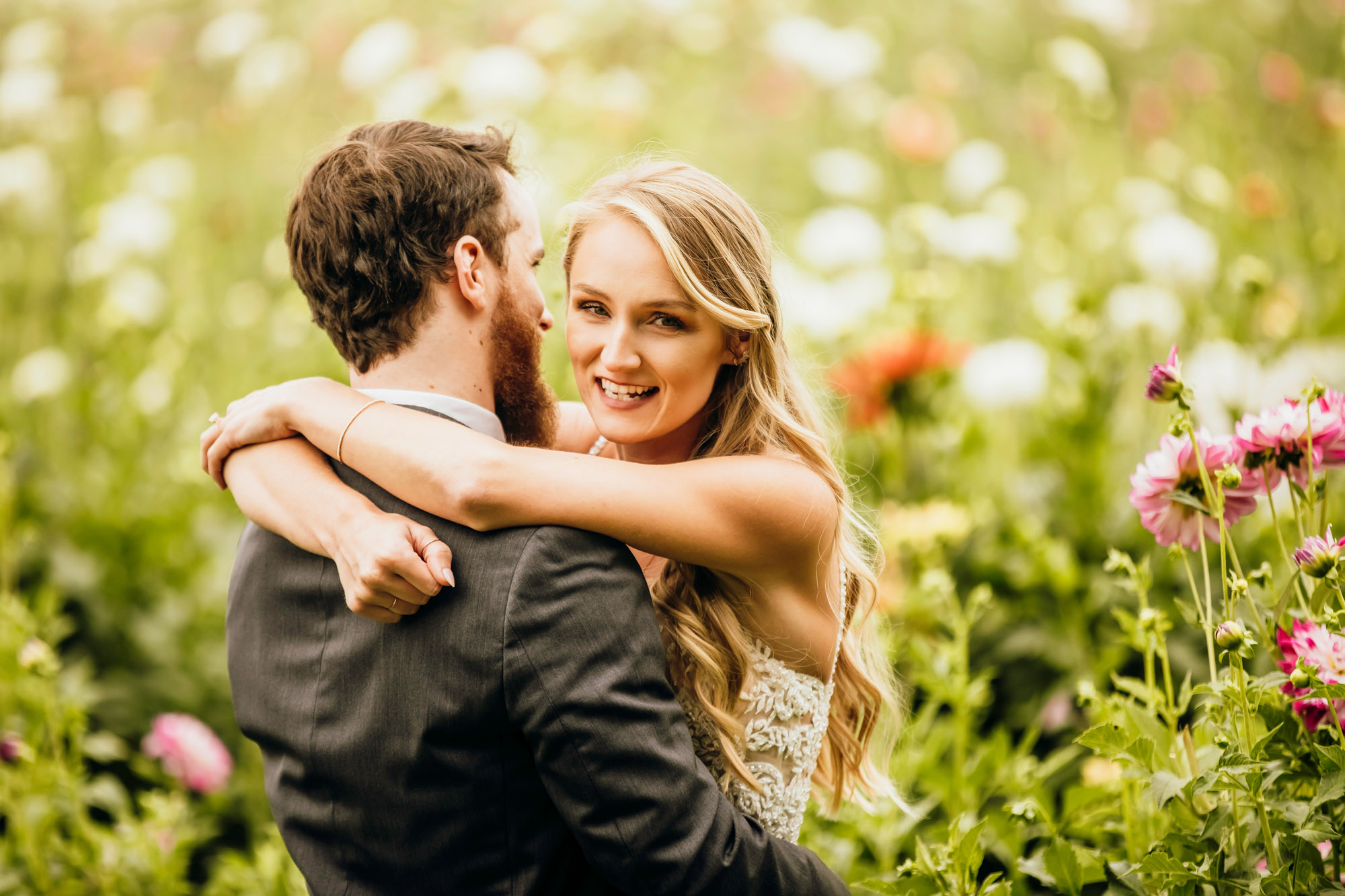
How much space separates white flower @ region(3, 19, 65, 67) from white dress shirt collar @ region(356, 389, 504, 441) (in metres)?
4.10

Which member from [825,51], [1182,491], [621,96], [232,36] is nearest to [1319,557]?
[1182,491]

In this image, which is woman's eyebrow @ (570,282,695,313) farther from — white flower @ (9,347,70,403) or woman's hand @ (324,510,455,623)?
white flower @ (9,347,70,403)

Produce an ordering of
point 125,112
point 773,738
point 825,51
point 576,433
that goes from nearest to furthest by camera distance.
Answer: point 773,738
point 576,433
point 825,51
point 125,112

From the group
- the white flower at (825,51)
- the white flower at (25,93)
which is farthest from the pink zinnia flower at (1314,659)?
the white flower at (25,93)

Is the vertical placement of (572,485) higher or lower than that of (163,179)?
higher

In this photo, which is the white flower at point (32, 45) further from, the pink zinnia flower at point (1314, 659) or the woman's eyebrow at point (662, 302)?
the pink zinnia flower at point (1314, 659)

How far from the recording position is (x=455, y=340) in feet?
4.90

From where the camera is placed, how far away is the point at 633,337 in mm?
1541

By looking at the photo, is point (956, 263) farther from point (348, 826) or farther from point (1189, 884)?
point (348, 826)

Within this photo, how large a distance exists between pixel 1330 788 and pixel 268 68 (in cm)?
477

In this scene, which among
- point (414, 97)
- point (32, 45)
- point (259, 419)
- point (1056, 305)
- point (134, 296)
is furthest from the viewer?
point (32, 45)

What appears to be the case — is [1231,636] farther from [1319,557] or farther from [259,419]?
[259,419]

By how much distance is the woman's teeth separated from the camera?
1575mm

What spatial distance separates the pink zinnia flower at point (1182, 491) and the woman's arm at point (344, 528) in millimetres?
1005
